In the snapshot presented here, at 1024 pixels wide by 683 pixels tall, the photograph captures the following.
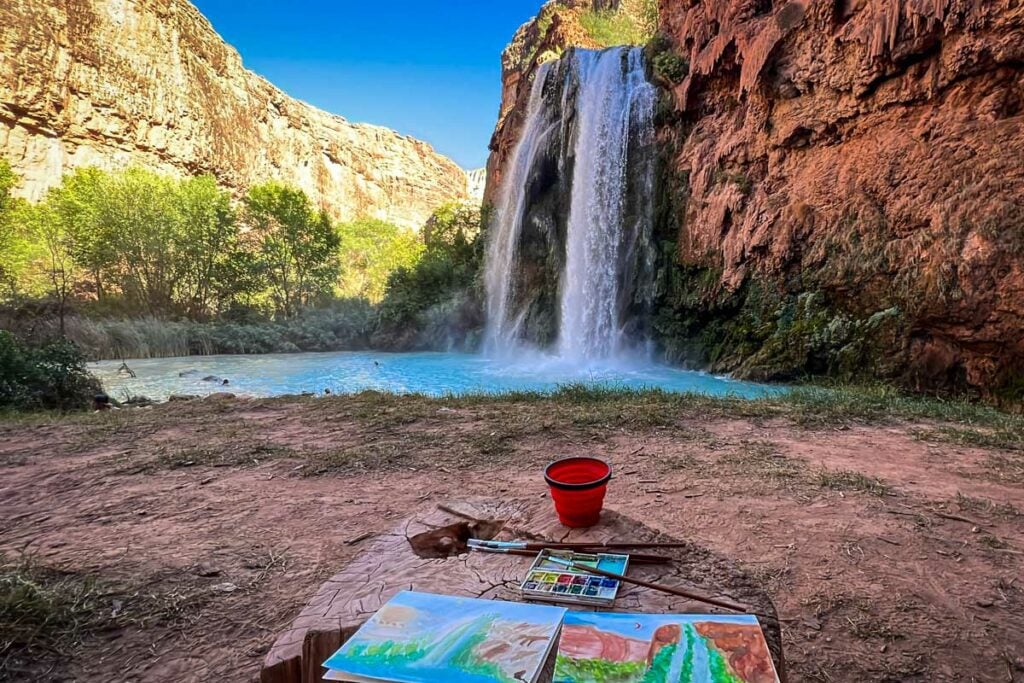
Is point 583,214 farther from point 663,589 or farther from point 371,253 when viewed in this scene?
point 371,253

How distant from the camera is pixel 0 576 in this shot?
2.10 m

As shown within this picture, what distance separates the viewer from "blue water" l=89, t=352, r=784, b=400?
955cm

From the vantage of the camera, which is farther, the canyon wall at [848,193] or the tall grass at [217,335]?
the tall grass at [217,335]

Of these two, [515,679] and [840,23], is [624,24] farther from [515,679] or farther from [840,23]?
[515,679]

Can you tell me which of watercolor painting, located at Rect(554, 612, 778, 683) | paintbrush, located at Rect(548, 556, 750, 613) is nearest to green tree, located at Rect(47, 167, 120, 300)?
paintbrush, located at Rect(548, 556, 750, 613)

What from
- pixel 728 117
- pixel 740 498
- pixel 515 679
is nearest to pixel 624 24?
pixel 728 117

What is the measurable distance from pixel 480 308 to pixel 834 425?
47.9 ft

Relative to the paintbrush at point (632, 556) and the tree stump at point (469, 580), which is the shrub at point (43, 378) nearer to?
the tree stump at point (469, 580)

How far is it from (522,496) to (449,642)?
1.91 metres

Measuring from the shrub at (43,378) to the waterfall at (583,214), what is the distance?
970cm

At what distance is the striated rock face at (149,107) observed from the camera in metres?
27.1

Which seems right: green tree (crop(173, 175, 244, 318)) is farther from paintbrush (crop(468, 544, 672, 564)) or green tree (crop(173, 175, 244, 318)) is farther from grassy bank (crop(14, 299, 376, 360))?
paintbrush (crop(468, 544, 672, 564))

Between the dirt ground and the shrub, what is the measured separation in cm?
182

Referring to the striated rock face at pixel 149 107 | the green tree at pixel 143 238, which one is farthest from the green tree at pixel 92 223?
the striated rock face at pixel 149 107
